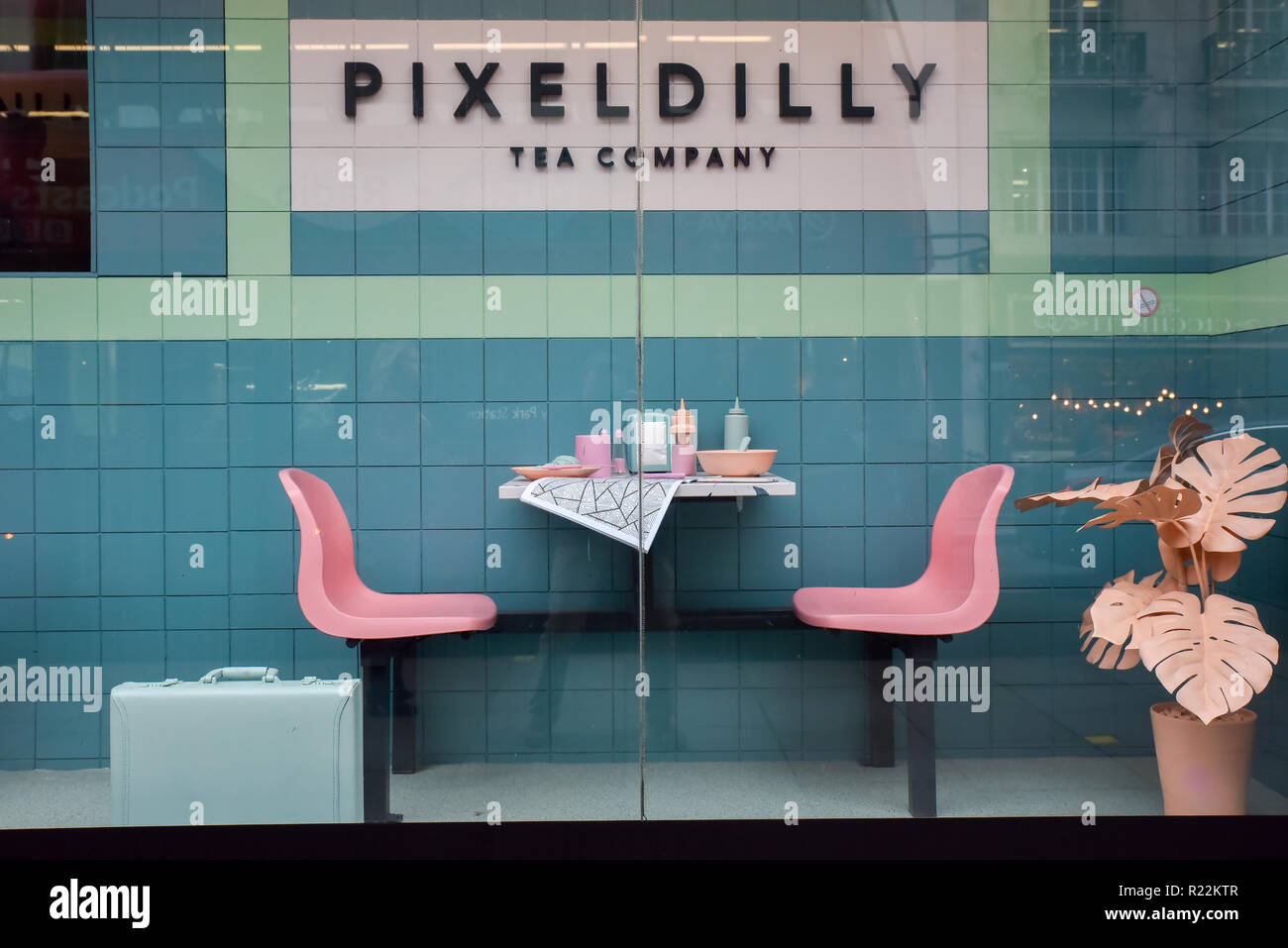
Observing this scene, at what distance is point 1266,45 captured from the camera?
2334 millimetres

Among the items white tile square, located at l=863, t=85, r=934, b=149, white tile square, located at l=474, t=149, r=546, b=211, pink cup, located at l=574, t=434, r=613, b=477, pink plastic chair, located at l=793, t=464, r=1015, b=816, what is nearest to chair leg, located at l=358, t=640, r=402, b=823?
pink cup, located at l=574, t=434, r=613, b=477

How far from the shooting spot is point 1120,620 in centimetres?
215

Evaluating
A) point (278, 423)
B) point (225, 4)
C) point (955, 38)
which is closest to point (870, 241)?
point (955, 38)

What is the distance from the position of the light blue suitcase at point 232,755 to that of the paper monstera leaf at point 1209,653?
2.15 m

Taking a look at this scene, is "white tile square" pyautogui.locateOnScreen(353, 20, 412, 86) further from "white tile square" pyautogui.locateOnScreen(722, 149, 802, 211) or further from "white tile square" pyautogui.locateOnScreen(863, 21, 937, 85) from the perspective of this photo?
"white tile square" pyautogui.locateOnScreen(863, 21, 937, 85)

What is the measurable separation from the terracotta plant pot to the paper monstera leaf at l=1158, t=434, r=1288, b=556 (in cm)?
47

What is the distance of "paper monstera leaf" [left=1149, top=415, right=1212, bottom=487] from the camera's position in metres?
2.30

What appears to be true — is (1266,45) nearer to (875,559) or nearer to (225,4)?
(875,559)

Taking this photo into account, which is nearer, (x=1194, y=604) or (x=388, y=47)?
(x=1194, y=604)

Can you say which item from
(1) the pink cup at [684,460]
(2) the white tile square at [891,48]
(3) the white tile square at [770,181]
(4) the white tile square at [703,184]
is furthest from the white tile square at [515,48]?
(1) the pink cup at [684,460]

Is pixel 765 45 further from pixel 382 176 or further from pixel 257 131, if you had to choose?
pixel 257 131

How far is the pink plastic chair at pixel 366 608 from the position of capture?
7.48 ft

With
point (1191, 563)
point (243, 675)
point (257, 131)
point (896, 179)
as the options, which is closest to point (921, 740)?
point (1191, 563)

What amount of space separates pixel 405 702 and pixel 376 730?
0.35 ft
